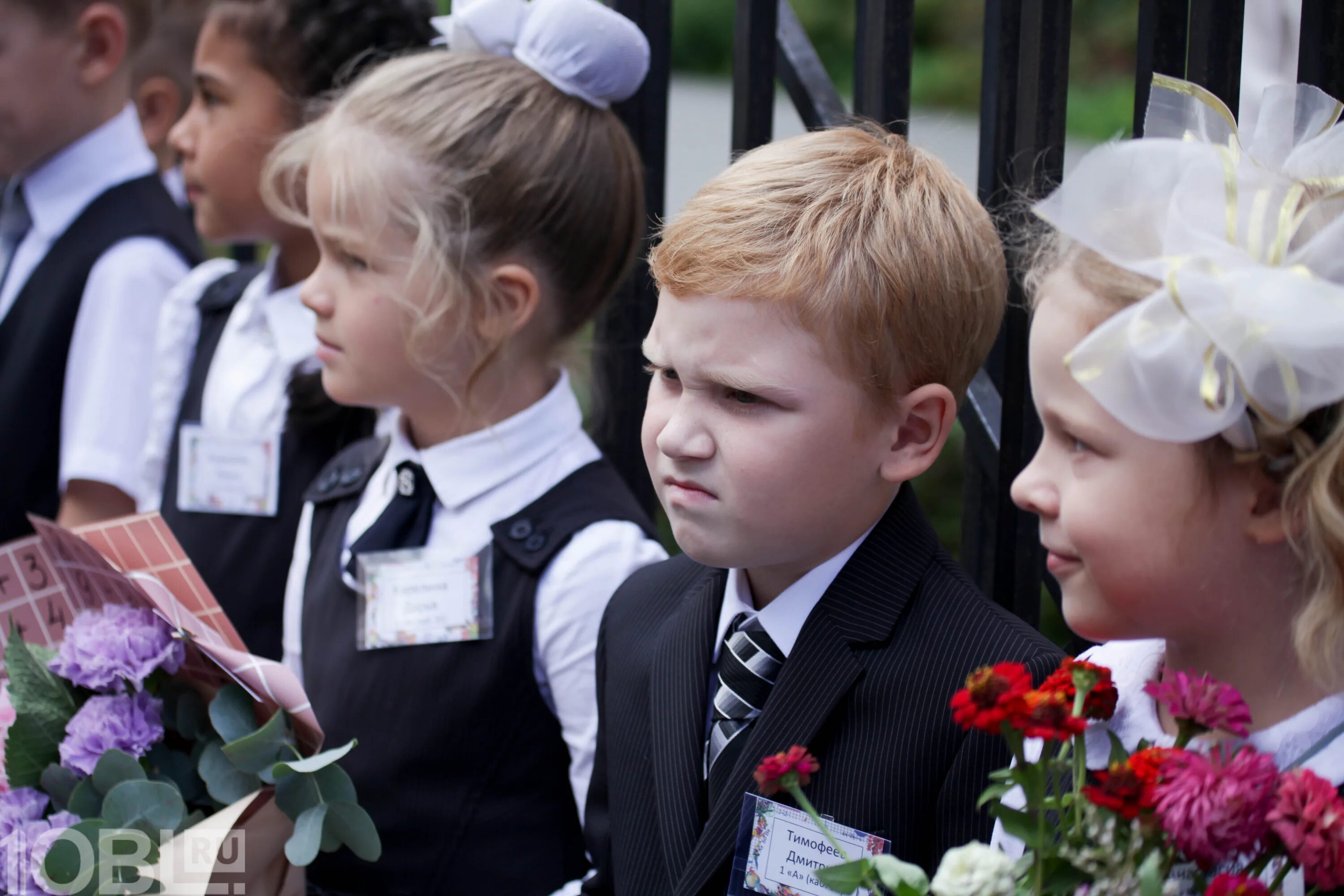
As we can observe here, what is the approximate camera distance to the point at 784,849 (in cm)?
130

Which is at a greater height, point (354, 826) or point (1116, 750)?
point (1116, 750)

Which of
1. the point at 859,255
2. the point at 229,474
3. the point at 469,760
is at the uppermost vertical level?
the point at 859,255

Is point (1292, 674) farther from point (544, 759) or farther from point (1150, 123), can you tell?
point (544, 759)

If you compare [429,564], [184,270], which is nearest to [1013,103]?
[429,564]

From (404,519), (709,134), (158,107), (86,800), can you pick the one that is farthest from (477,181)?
(709,134)

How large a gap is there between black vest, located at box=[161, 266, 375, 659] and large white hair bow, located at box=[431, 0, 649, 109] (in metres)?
0.72

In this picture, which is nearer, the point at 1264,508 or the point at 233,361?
the point at 1264,508

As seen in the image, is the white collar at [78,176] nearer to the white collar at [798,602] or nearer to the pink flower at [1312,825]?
the white collar at [798,602]

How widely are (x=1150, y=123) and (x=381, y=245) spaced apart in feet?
3.52

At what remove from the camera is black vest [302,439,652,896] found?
1.78 metres

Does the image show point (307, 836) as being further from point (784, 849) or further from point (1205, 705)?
point (1205, 705)

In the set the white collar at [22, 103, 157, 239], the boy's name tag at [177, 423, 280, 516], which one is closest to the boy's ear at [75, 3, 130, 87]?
the white collar at [22, 103, 157, 239]

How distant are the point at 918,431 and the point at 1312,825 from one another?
64 cm

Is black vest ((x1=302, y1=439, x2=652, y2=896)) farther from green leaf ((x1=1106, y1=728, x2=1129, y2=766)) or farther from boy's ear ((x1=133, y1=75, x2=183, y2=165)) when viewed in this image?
boy's ear ((x1=133, y1=75, x2=183, y2=165))
